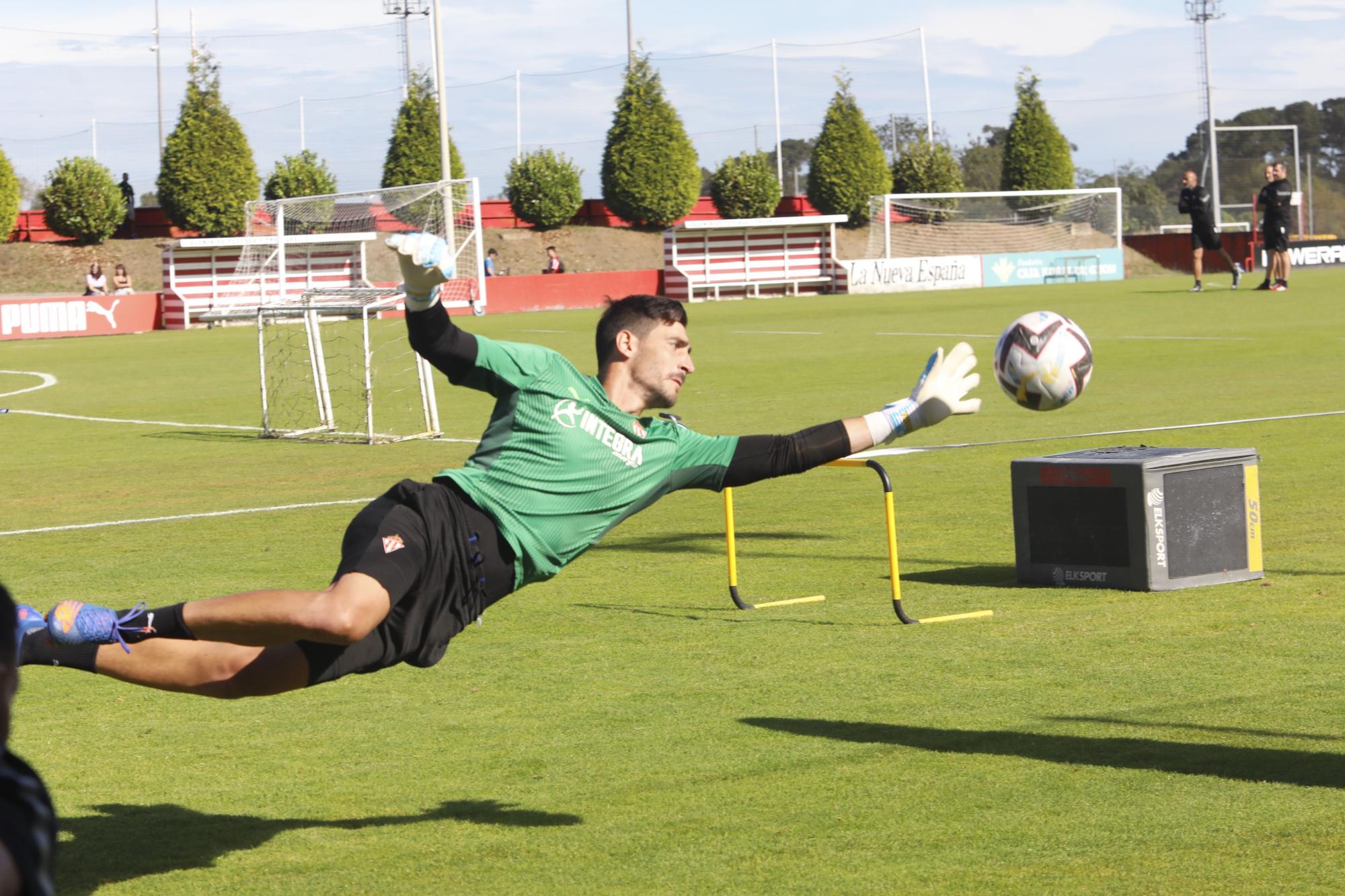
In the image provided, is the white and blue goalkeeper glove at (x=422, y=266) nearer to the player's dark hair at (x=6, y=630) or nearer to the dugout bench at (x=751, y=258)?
the player's dark hair at (x=6, y=630)

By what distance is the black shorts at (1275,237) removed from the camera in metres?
37.8

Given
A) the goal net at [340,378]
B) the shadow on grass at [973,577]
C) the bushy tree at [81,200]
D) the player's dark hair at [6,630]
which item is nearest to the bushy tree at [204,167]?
the bushy tree at [81,200]

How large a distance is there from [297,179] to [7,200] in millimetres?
10488

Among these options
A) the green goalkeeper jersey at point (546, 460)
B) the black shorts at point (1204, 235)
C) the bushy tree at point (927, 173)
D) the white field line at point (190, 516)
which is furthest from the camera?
the bushy tree at point (927, 173)

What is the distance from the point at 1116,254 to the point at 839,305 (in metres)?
16.0

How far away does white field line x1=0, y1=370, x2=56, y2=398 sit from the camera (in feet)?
87.5

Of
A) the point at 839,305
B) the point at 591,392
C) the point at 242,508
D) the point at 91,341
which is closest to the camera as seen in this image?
the point at 591,392

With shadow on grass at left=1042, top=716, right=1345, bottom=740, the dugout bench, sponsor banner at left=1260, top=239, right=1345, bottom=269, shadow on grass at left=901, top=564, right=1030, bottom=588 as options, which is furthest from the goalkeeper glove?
sponsor banner at left=1260, top=239, right=1345, bottom=269

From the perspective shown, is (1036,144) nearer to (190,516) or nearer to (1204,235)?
(1204,235)

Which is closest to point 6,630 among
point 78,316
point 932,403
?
point 932,403

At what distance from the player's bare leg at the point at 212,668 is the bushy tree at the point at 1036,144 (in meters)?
69.9

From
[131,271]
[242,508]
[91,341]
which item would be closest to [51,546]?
[242,508]

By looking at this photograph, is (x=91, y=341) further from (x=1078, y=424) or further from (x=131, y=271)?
(x=1078, y=424)

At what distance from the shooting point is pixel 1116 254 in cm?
5769
